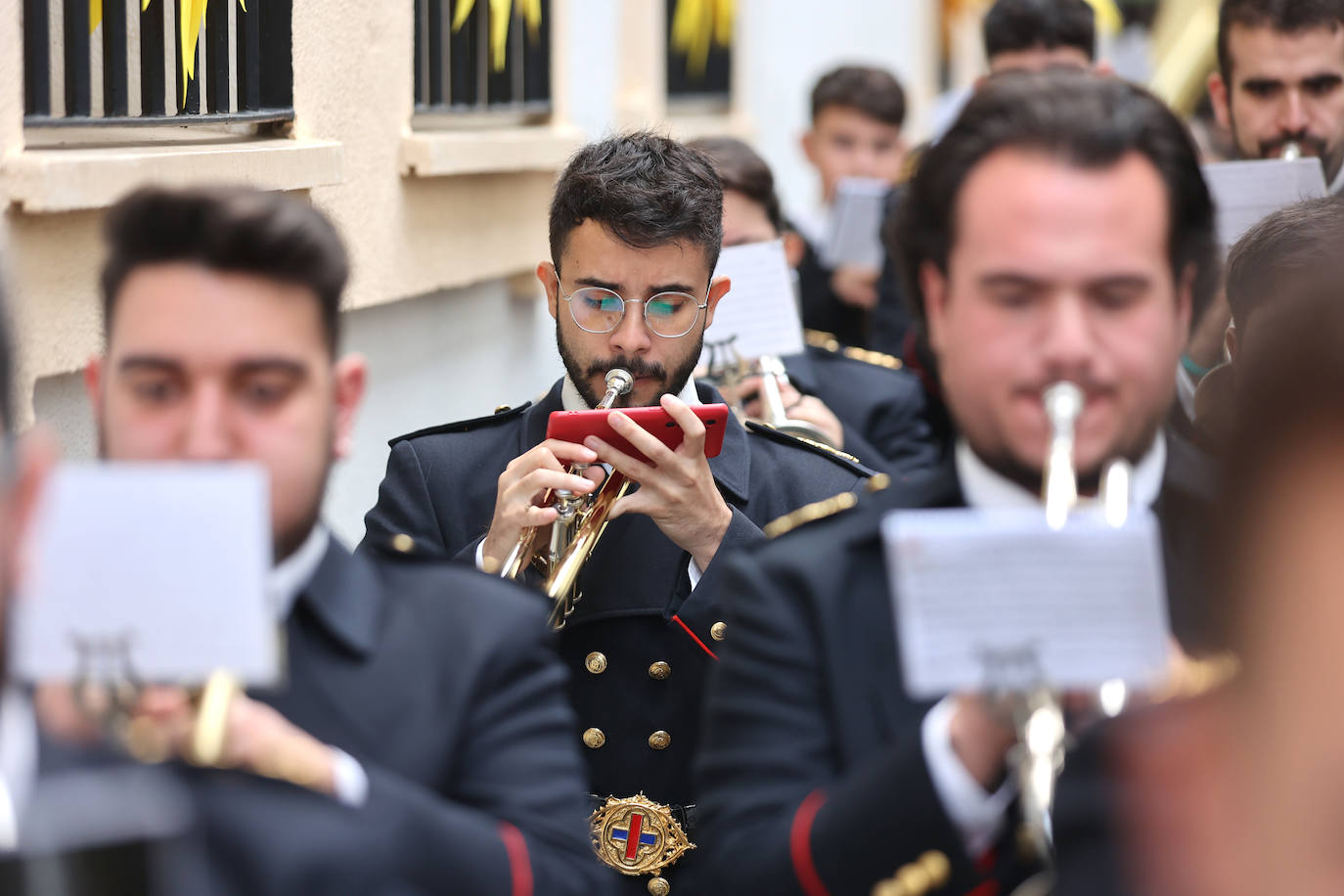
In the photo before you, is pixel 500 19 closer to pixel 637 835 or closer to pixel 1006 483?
pixel 637 835

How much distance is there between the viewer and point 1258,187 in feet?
13.1

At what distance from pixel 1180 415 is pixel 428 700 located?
193 centimetres

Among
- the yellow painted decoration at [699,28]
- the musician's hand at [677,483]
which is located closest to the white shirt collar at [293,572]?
the musician's hand at [677,483]

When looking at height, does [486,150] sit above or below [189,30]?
below

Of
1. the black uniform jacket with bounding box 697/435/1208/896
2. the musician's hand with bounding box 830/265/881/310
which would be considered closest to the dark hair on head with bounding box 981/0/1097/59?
the musician's hand with bounding box 830/265/881/310

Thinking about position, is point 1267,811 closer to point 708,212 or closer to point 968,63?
point 708,212

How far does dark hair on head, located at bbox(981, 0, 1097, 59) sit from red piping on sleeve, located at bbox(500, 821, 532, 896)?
4.46m

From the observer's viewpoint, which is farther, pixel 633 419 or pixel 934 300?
pixel 633 419

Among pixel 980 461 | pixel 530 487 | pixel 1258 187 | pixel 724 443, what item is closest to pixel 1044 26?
pixel 1258 187

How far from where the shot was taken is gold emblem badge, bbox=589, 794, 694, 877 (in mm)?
3076

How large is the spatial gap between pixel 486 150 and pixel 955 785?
413 centimetres

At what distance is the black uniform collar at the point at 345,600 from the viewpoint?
2.12 meters

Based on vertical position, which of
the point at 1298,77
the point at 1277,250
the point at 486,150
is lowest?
the point at 1277,250

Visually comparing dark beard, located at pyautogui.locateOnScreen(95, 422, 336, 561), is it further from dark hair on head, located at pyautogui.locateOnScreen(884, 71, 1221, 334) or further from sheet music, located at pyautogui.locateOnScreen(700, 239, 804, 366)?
sheet music, located at pyautogui.locateOnScreen(700, 239, 804, 366)
